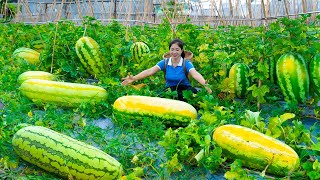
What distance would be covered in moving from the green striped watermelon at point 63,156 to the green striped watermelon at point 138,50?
336 cm

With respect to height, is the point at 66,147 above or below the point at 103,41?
below

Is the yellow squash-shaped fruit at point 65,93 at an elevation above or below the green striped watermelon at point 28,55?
below

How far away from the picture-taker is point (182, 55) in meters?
5.15

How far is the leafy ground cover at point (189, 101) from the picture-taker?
2.97 metres

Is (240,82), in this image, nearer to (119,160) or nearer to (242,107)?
(242,107)

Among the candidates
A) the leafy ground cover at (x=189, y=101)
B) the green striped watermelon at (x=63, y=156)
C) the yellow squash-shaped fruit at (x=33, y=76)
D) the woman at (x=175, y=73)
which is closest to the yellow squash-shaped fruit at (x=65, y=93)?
the leafy ground cover at (x=189, y=101)

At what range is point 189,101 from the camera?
4.45m

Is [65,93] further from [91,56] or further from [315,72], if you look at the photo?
[315,72]

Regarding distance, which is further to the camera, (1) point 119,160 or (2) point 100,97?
(2) point 100,97

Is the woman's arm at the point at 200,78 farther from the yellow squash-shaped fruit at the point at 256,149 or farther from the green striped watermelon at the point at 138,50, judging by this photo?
the green striped watermelon at the point at 138,50

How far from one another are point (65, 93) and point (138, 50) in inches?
81.0

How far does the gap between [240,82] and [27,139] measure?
2689mm

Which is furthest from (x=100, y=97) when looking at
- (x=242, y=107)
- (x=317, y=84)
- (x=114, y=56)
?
(x=317, y=84)

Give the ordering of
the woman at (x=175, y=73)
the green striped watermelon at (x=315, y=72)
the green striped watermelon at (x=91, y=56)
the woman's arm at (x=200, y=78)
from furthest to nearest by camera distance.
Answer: the green striped watermelon at (x=91, y=56) < the woman at (x=175, y=73) < the woman's arm at (x=200, y=78) < the green striped watermelon at (x=315, y=72)
